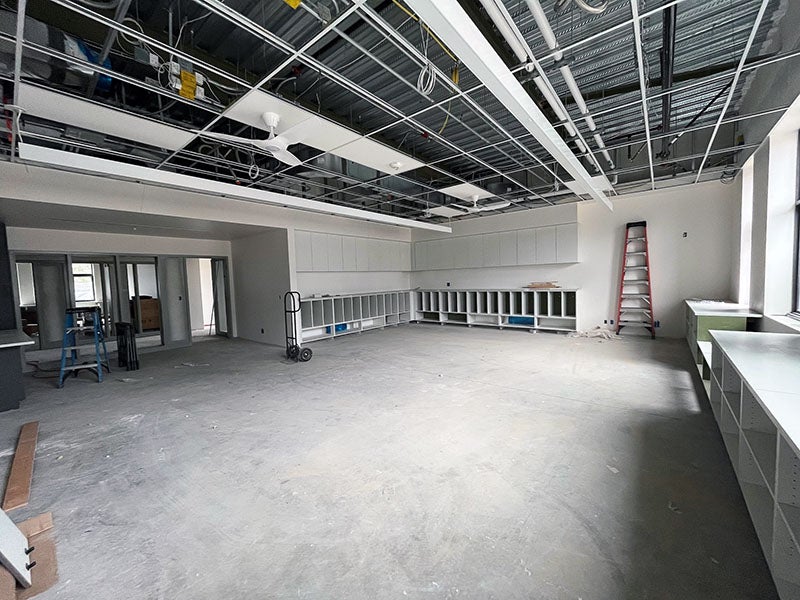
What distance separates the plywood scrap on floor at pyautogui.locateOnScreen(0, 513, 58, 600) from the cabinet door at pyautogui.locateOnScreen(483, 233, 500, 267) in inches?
336

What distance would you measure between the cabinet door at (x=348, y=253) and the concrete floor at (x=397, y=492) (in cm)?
452

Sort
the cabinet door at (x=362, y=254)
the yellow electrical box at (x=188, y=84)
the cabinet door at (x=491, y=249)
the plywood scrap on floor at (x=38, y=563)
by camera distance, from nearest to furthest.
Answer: the plywood scrap on floor at (x=38, y=563) → the yellow electrical box at (x=188, y=84) → the cabinet door at (x=491, y=249) → the cabinet door at (x=362, y=254)

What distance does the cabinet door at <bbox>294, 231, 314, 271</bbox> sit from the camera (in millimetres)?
7414

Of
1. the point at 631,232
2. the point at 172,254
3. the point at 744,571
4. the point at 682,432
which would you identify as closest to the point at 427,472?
the point at 744,571

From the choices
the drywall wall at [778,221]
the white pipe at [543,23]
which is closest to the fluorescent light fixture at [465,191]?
the white pipe at [543,23]

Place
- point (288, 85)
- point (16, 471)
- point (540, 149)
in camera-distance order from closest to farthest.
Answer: point (16, 471)
point (288, 85)
point (540, 149)

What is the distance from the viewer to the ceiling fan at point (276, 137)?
3039mm

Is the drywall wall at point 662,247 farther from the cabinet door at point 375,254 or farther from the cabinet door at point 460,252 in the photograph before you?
the cabinet door at point 375,254

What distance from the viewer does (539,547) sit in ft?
5.78

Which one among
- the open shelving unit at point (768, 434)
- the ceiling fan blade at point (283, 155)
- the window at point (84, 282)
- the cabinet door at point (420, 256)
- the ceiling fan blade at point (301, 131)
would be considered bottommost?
the open shelving unit at point (768, 434)

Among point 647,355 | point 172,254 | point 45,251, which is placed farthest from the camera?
point 172,254

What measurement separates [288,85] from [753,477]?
481 centimetres

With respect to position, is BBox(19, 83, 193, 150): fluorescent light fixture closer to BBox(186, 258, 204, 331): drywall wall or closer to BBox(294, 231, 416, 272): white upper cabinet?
BBox(294, 231, 416, 272): white upper cabinet

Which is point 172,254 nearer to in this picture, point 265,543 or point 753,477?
point 265,543
